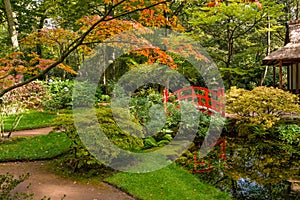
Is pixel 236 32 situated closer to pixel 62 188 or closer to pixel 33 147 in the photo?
pixel 33 147

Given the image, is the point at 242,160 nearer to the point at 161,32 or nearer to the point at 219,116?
the point at 219,116

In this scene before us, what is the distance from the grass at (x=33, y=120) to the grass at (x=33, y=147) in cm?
153

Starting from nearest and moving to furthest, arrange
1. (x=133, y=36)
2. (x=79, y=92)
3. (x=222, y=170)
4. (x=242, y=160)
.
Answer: (x=133, y=36)
(x=222, y=170)
(x=242, y=160)
(x=79, y=92)

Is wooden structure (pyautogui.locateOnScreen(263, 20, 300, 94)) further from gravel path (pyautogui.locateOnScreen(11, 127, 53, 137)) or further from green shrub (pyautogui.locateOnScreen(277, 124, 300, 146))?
gravel path (pyautogui.locateOnScreen(11, 127, 53, 137))

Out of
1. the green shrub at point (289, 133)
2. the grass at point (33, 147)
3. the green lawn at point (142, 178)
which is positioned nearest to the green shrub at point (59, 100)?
the grass at point (33, 147)

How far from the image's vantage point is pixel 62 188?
4.61 metres

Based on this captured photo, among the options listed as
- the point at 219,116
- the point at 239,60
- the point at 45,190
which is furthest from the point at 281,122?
the point at 239,60

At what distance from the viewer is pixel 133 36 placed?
17.1 ft

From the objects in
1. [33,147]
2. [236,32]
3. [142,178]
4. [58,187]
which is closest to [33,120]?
[33,147]

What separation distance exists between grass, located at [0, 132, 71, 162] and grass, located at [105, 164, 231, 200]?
2.02 m

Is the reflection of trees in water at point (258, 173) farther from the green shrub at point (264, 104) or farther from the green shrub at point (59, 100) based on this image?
the green shrub at point (59, 100)

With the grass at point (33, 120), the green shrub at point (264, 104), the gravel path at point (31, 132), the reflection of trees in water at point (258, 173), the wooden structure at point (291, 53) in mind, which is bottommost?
the reflection of trees in water at point (258, 173)

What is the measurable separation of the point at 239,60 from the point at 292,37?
211 inches

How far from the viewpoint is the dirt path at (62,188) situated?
4.34 meters
